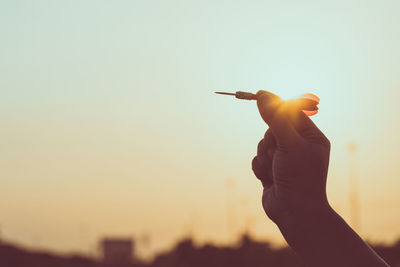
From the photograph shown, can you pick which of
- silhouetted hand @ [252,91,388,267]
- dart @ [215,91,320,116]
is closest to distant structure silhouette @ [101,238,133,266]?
dart @ [215,91,320,116]

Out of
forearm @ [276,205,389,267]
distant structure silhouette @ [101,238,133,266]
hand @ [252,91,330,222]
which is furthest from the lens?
distant structure silhouette @ [101,238,133,266]

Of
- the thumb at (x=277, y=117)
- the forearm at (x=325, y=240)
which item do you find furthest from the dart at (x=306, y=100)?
the forearm at (x=325, y=240)

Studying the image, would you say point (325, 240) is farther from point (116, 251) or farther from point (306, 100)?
point (116, 251)

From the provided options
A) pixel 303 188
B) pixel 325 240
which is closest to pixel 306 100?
pixel 303 188

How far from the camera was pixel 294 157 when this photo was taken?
11.6ft

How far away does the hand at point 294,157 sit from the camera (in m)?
3.54

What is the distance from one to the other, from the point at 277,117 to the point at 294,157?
0.62 ft

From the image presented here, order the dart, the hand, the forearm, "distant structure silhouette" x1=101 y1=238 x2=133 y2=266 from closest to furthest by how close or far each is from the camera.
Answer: the forearm, the hand, the dart, "distant structure silhouette" x1=101 y1=238 x2=133 y2=266

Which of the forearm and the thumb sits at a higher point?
the thumb

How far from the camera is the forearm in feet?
11.2

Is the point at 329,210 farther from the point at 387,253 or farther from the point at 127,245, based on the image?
the point at 127,245

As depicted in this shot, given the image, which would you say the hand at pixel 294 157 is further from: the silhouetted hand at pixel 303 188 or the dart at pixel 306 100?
the dart at pixel 306 100

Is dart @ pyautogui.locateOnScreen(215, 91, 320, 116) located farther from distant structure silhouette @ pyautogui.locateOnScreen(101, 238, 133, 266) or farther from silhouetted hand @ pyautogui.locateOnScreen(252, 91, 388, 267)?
distant structure silhouette @ pyautogui.locateOnScreen(101, 238, 133, 266)

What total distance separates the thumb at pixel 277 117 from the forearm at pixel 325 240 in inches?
13.2
